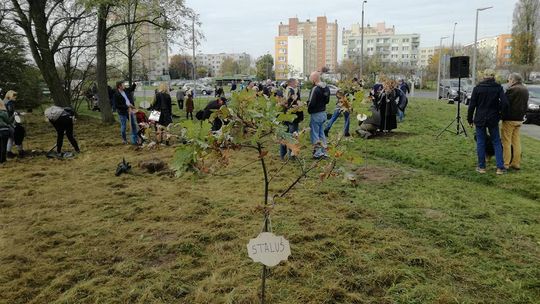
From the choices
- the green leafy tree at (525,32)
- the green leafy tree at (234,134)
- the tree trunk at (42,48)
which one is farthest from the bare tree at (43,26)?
the green leafy tree at (525,32)

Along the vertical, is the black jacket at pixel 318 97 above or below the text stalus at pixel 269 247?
above

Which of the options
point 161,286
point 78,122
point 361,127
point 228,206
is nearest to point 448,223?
point 228,206

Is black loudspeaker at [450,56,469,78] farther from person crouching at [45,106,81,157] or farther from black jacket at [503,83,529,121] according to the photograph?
person crouching at [45,106,81,157]

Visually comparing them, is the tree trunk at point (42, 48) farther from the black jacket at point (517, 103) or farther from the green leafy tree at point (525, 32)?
the green leafy tree at point (525, 32)

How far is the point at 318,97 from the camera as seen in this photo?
788cm

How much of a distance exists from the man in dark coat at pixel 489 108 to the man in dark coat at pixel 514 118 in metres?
0.19

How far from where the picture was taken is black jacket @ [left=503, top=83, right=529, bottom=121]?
6.82 m

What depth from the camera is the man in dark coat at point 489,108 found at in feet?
22.3

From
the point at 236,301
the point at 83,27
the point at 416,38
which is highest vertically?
the point at 416,38

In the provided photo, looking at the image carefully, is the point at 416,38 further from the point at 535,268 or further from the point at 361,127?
the point at 535,268

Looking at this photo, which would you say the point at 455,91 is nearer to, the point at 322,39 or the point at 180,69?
the point at 180,69

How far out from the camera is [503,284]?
3.37 meters

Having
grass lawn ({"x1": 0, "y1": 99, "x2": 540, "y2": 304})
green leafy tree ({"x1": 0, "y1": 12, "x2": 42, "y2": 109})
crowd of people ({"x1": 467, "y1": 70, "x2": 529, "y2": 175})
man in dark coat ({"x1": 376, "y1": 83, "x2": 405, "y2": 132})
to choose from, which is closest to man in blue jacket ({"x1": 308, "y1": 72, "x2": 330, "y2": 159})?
grass lawn ({"x1": 0, "y1": 99, "x2": 540, "y2": 304})

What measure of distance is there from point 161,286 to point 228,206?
7.11 feet
